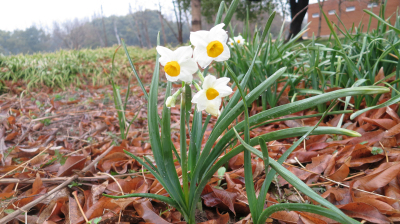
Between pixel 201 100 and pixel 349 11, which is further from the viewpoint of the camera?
pixel 349 11

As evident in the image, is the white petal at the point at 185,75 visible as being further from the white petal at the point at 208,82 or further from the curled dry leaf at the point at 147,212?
the curled dry leaf at the point at 147,212

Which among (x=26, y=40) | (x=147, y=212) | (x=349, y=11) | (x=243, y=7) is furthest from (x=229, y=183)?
(x=26, y=40)

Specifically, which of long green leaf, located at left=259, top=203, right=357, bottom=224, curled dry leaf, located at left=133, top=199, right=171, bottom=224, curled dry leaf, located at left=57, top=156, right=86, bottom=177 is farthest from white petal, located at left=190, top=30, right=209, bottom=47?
curled dry leaf, located at left=57, top=156, right=86, bottom=177

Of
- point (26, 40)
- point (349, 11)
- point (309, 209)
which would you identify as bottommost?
point (309, 209)

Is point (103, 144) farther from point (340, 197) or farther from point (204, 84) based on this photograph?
point (340, 197)

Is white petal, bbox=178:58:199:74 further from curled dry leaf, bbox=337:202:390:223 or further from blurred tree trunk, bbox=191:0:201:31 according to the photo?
blurred tree trunk, bbox=191:0:201:31

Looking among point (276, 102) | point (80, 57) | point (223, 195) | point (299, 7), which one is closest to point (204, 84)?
point (223, 195)

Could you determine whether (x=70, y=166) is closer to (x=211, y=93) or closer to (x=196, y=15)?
(x=211, y=93)
